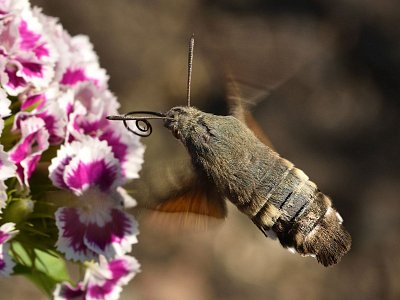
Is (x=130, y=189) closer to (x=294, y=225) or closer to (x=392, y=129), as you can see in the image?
(x=294, y=225)

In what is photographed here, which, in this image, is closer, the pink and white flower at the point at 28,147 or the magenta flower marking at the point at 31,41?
the pink and white flower at the point at 28,147

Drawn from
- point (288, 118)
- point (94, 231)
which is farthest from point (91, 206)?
point (288, 118)

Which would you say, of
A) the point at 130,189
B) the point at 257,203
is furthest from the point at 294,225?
the point at 130,189

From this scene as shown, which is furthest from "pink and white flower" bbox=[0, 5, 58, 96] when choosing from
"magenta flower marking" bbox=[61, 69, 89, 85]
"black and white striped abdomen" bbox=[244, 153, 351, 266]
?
"black and white striped abdomen" bbox=[244, 153, 351, 266]

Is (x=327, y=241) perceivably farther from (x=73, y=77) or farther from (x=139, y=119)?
(x=73, y=77)

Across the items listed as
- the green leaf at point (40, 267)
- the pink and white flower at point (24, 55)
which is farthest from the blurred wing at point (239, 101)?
the green leaf at point (40, 267)

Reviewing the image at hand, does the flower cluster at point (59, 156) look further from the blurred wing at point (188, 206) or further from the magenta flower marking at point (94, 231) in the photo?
the blurred wing at point (188, 206)

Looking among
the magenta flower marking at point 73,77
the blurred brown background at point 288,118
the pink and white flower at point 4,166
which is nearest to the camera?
the pink and white flower at point 4,166
